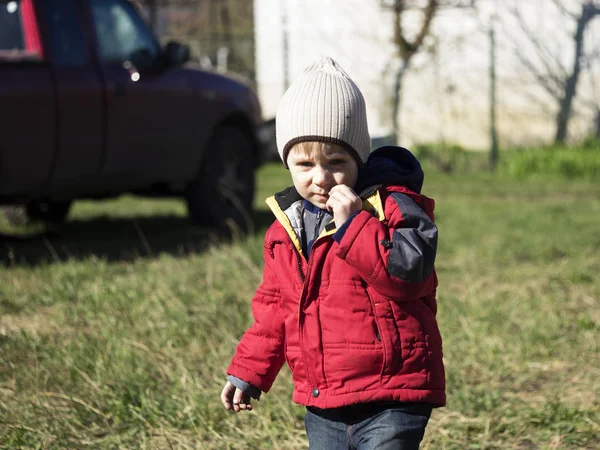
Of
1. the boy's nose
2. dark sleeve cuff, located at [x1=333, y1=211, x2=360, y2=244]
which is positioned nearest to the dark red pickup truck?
the boy's nose

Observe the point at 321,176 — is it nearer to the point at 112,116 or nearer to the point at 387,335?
the point at 387,335

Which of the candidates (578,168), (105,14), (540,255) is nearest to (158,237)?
(105,14)

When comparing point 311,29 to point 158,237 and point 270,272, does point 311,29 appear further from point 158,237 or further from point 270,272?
point 270,272

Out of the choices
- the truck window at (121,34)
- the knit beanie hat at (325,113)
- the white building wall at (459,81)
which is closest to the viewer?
the knit beanie hat at (325,113)

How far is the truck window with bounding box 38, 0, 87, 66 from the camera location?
6770 mm

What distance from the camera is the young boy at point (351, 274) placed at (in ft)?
8.00

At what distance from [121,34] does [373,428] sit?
17.9 ft

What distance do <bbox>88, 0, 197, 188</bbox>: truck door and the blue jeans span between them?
4679mm

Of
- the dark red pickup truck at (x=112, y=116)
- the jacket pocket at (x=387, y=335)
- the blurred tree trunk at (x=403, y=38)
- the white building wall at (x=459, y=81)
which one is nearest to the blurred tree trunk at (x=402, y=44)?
the blurred tree trunk at (x=403, y=38)

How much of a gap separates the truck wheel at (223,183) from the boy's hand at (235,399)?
4.97m

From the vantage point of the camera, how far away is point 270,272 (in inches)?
106

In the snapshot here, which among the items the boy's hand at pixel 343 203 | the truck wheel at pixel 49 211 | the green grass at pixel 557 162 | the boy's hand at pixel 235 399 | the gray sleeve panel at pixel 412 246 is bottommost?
the green grass at pixel 557 162

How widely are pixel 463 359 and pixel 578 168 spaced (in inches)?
341

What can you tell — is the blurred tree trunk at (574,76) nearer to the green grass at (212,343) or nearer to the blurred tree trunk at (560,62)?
the blurred tree trunk at (560,62)
